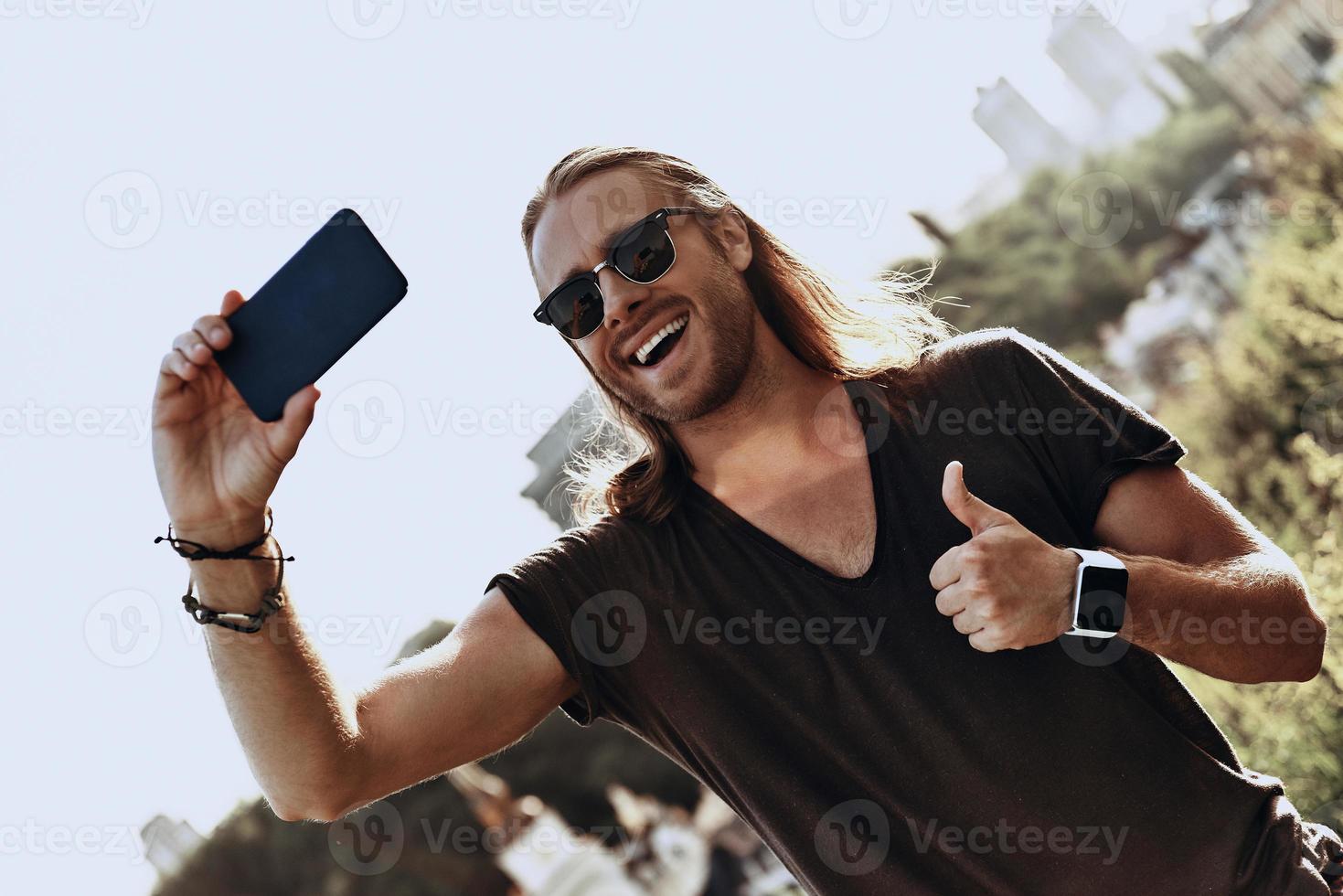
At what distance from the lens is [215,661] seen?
1981 mm

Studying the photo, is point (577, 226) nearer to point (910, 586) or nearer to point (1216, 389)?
point (910, 586)

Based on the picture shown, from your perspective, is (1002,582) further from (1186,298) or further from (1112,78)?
(1112,78)

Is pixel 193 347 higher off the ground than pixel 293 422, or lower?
higher

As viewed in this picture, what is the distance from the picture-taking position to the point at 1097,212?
69.3ft

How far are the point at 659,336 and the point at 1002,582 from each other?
43.4 inches

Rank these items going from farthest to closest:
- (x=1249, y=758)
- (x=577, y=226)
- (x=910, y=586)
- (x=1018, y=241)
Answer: (x=1018, y=241)
(x=1249, y=758)
(x=577, y=226)
(x=910, y=586)

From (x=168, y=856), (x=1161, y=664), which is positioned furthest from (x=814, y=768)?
(x=168, y=856)

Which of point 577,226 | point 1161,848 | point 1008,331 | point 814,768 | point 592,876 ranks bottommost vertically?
point 592,876

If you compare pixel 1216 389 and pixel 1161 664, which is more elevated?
pixel 1161 664

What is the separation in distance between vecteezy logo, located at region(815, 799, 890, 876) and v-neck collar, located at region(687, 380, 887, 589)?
0.44 m

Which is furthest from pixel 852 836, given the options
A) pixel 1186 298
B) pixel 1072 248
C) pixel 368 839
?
pixel 1072 248

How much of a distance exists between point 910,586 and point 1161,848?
68 cm
